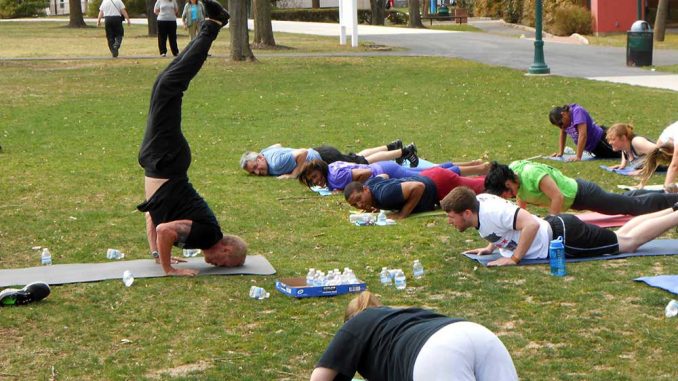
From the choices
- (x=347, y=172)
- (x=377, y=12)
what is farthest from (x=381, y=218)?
(x=377, y=12)

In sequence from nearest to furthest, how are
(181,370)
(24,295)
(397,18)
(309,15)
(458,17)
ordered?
1. (181,370)
2. (24,295)
3. (458,17)
4. (397,18)
5. (309,15)

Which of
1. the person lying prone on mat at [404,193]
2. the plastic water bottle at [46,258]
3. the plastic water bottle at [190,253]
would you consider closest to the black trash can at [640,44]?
the person lying prone on mat at [404,193]

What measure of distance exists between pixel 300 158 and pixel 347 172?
110 centimetres

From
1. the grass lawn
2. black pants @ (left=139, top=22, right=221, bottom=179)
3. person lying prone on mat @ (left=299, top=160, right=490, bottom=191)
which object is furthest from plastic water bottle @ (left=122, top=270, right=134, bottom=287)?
person lying prone on mat @ (left=299, top=160, right=490, bottom=191)

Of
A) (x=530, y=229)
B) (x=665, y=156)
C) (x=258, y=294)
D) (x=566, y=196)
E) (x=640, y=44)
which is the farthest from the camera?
(x=640, y=44)

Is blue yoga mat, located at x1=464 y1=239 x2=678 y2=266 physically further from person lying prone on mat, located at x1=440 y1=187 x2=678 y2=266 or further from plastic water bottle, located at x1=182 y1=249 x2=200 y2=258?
plastic water bottle, located at x1=182 y1=249 x2=200 y2=258

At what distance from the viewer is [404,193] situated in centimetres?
1119

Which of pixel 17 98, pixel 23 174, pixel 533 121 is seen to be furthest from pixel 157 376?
pixel 17 98

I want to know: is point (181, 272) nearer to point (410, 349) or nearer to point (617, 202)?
point (617, 202)

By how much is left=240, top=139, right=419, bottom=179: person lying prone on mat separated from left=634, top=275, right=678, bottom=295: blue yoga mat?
535cm

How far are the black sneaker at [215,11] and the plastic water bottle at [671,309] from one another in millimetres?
4265

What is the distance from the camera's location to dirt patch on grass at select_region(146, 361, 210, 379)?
673 centimetres

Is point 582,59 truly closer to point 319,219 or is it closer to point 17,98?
point 17,98

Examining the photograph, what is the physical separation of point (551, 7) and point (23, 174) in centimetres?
3221
